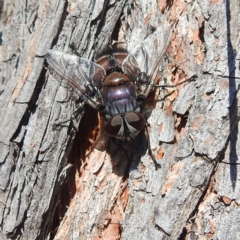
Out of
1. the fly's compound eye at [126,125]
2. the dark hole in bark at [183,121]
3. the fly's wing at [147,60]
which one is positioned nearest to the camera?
the dark hole in bark at [183,121]

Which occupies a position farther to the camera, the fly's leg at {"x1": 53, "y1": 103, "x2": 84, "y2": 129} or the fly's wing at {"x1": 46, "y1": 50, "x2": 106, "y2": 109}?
the fly's wing at {"x1": 46, "y1": 50, "x2": 106, "y2": 109}

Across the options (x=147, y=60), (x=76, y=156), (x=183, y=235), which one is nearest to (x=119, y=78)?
(x=147, y=60)

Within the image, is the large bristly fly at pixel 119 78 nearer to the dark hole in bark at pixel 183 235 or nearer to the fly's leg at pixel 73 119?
the fly's leg at pixel 73 119

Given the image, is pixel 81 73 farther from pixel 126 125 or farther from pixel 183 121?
pixel 183 121

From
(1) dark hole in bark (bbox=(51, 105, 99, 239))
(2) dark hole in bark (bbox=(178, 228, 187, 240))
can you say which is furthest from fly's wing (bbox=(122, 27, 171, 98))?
(2) dark hole in bark (bbox=(178, 228, 187, 240))

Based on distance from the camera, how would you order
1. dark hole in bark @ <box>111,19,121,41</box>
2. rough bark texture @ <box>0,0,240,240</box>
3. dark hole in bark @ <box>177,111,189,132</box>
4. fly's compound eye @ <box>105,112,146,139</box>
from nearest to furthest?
rough bark texture @ <box>0,0,240,240</box>
dark hole in bark @ <box>177,111,189,132</box>
fly's compound eye @ <box>105,112,146,139</box>
dark hole in bark @ <box>111,19,121,41</box>

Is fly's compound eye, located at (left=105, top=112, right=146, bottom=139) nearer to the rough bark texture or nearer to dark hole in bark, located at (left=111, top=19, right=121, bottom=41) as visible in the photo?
the rough bark texture

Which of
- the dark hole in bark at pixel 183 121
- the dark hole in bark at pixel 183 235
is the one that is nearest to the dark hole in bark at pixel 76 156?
the dark hole in bark at pixel 183 121

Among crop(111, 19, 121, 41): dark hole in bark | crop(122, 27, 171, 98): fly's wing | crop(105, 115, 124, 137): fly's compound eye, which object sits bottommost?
crop(105, 115, 124, 137): fly's compound eye

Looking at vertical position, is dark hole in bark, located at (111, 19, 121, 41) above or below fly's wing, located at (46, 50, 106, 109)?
above
